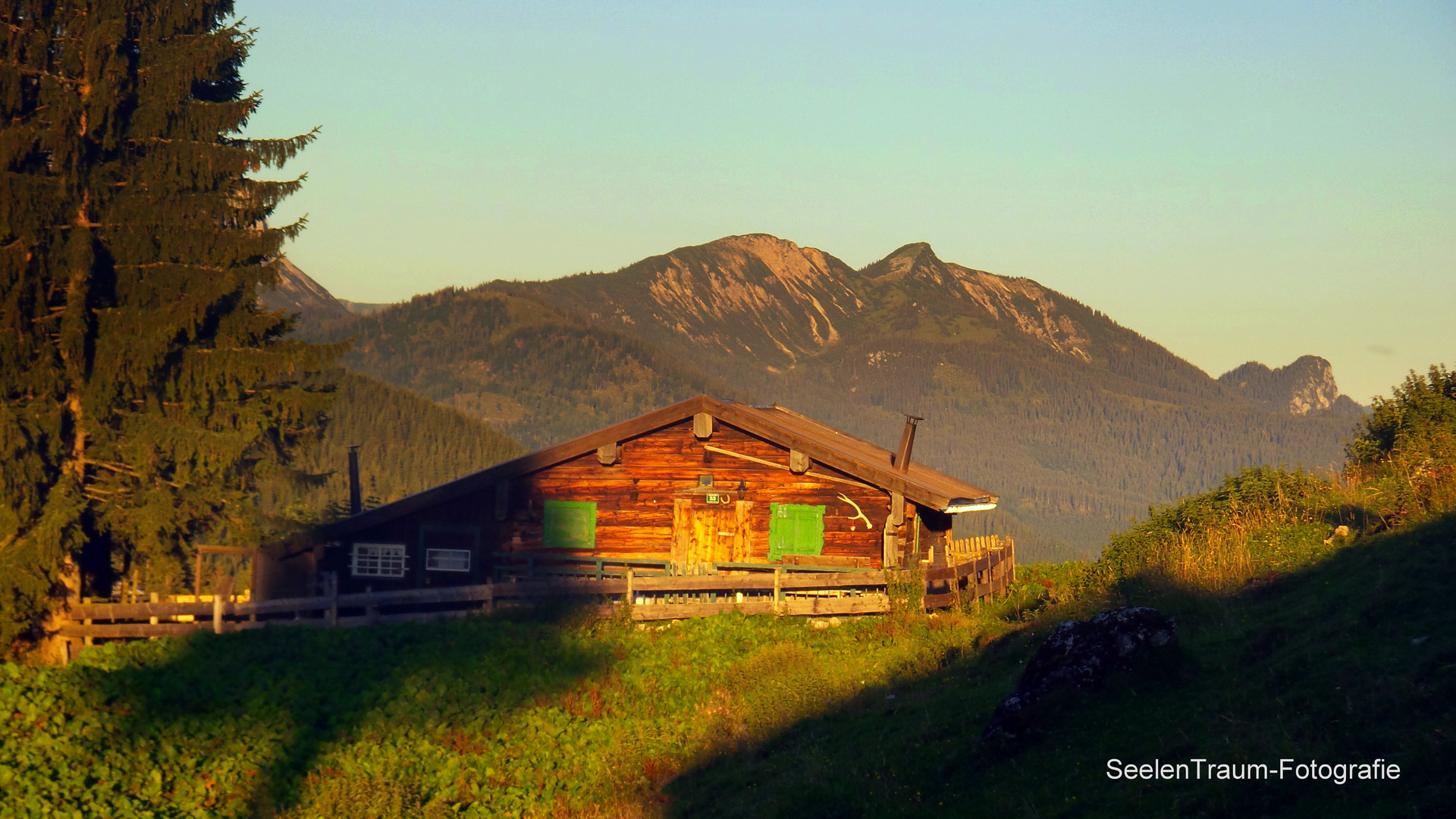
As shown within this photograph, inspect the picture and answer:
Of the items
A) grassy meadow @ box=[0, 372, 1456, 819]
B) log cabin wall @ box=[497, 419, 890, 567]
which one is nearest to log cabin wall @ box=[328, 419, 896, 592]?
log cabin wall @ box=[497, 419, 890, 567]

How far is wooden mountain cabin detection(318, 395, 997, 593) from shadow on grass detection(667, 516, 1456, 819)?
34.4ft

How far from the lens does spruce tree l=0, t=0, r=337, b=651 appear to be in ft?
66.5

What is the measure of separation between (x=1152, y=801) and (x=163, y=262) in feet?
66.8

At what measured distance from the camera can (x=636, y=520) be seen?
2734 centimetres

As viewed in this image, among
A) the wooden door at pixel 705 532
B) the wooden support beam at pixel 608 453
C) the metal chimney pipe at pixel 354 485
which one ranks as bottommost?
the wooden door at pixel 705 532

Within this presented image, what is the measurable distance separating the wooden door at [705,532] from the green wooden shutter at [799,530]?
69 cm

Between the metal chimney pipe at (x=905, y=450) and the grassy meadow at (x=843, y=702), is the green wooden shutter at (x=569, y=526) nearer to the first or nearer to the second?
the grassy meadow at (x=843, y=702)

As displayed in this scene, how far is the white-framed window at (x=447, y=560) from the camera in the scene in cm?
2723

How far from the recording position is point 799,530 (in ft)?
88.3

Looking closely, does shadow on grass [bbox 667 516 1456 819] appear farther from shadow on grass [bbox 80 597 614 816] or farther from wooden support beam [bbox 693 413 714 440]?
wooden support beam [bbox 693 413 714 440]

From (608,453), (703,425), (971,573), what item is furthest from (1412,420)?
(608,453)

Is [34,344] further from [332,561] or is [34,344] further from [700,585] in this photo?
[700,585]

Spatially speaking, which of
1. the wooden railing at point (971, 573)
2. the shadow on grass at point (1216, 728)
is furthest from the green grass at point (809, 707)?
the wooden railing at point (971, 573)

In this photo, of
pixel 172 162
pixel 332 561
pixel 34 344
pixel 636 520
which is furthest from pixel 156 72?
pixel 636 520
